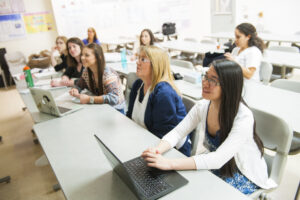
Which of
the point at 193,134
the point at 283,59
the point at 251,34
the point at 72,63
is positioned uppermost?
the point at 251,34

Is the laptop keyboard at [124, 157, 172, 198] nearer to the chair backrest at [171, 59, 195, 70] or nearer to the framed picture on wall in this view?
the chair backrest at [171, 59, 195, 70]

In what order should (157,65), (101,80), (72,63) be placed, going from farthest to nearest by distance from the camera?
(72,63)
(101,80)
(157,65)

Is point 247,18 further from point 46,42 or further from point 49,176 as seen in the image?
point 49,176

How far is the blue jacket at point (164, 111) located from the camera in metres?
1.59

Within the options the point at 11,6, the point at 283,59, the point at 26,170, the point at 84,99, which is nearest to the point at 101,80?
the point at 84,99

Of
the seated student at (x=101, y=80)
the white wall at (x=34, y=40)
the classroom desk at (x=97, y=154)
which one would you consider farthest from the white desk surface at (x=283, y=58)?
the white wall at (x=34, y=40)

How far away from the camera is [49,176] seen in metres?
2.41

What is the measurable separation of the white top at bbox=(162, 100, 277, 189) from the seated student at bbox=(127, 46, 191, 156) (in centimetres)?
20

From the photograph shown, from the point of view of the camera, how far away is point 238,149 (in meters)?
1.18

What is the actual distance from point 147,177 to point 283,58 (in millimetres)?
2995

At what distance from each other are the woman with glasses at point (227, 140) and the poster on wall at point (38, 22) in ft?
19.0

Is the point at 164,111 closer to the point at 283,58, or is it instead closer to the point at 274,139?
the point at 274,139

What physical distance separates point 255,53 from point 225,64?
166 centimetres

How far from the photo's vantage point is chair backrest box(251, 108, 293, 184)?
1.28 metres
